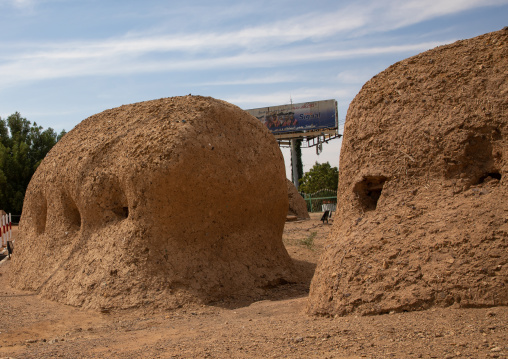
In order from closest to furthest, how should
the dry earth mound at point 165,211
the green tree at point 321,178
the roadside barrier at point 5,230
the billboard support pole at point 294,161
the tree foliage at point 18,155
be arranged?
the dry earth mound at point 165,211, the roadside barrier at point 5,230, the tree foliage at point 18,155, the green tree at point 321,178, the billboard support pole at point 294,161

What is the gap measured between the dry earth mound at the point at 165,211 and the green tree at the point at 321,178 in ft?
75.2

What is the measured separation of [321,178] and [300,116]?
630 centimetres

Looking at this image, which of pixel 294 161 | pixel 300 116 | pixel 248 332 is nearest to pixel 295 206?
pixel 248 332

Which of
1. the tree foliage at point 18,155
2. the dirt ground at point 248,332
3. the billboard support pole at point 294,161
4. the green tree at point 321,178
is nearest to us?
the dirt ground at point 248,332

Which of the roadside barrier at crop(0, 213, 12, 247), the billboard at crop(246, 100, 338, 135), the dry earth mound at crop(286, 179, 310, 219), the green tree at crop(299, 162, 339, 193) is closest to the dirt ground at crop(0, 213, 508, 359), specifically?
the roadside barrier at crop(0, 213, 12, 247)

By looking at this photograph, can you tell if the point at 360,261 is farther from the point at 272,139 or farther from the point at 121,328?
the point at 272,139

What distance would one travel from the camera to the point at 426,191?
4.49 metres

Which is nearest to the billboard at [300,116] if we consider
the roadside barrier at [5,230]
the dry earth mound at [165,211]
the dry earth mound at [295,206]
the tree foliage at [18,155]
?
the tree foliage at [18,155]

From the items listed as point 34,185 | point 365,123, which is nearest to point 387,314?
point 365,123

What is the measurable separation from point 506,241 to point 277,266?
3765 millimetres

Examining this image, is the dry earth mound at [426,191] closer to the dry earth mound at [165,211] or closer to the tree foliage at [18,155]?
the dry earth mound at [165,211]

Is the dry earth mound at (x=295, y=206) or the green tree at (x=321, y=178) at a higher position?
the green tree at (x=321, y=178)

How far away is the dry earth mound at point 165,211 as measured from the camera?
254 inches

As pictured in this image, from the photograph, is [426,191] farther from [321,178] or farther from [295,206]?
[321,178]
